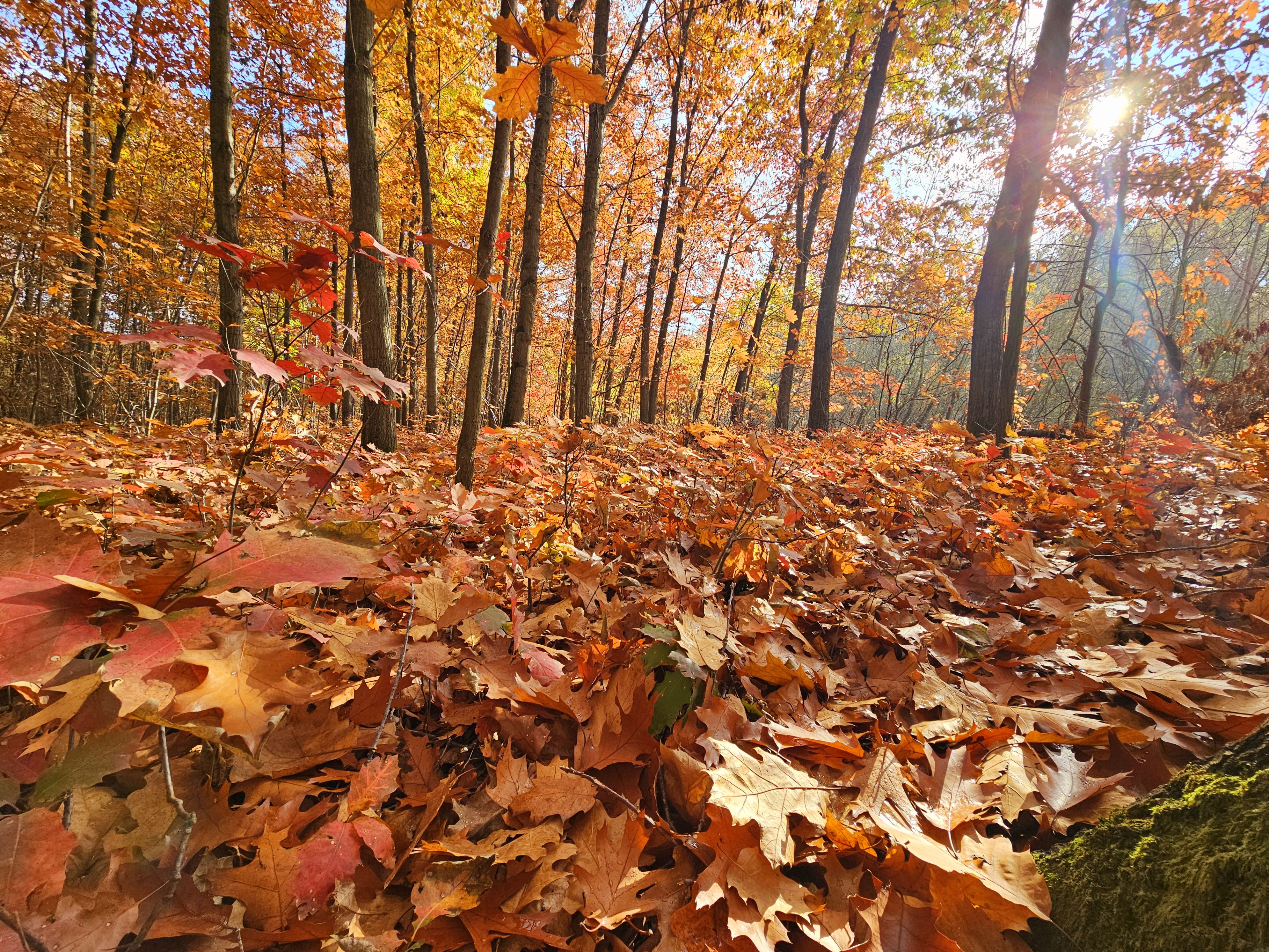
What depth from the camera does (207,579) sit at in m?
0.72

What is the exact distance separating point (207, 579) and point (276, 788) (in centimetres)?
53

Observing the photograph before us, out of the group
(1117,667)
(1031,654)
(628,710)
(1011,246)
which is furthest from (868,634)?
(1011,246)

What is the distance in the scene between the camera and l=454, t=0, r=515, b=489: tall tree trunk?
10.1ft

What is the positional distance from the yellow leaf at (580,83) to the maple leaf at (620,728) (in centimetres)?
143

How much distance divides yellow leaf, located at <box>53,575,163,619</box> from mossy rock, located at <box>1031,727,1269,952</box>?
1.42 m

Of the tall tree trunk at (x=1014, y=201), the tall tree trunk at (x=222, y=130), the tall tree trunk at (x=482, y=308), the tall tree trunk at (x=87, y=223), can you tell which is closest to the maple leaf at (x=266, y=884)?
the tall tree trunk at (x=482, y=308)

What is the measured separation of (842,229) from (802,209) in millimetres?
5132

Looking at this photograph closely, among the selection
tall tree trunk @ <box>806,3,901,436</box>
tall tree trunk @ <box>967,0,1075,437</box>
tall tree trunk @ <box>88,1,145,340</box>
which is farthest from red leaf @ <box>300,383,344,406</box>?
tall tree trunk @ <box>88,1,145,340</box>

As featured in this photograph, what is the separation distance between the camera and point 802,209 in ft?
41.6

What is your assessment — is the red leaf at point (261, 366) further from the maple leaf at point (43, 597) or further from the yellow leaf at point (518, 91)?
the yellow leaf at point (518, 91)

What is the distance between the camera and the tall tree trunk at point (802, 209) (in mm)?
11070

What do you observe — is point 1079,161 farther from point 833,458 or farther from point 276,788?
point 276,788

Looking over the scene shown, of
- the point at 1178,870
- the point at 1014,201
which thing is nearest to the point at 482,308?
the point at 1178,870

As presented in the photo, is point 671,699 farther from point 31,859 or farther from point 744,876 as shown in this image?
point 31,859
